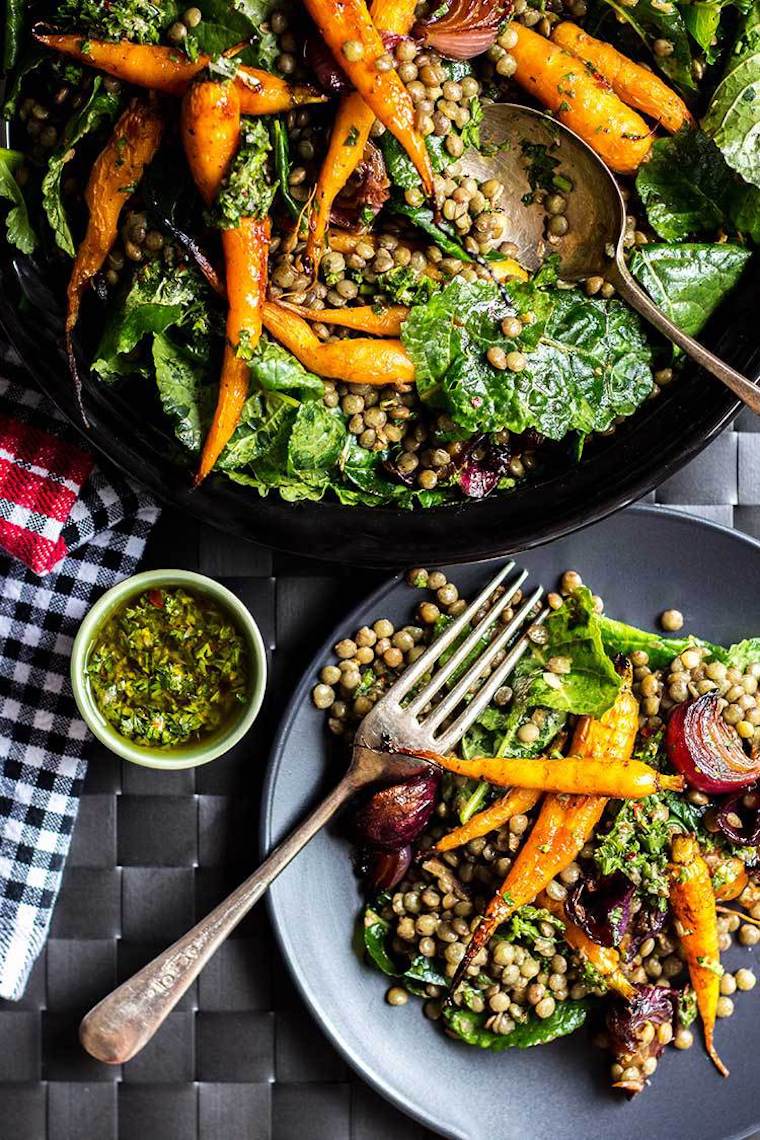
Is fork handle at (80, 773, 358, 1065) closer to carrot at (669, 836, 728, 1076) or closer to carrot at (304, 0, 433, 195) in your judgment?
carrot at (669, 836, 728, 1076)

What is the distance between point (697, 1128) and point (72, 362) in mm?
2078

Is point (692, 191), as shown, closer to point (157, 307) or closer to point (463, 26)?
point (463, 26)

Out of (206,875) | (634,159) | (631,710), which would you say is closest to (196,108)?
(634,159)

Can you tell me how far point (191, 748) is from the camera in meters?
2.46

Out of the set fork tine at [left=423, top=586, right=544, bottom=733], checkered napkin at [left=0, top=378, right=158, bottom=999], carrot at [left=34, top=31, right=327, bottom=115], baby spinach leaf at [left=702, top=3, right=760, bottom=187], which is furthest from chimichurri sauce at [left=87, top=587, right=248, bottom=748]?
baby spinach leaf at [left=702, top=3, right=760, bottom=187]

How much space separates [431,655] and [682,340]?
79 cm

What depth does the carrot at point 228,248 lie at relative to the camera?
5.98 ft

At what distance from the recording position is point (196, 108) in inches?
71.6

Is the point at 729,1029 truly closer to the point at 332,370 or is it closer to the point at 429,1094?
the point at 429,1094

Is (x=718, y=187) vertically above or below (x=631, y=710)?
above

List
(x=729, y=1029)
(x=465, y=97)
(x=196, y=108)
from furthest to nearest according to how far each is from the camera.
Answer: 1. (x=729, y=1029)
2. (x=465, y=97)
3. (x=196, y=108)

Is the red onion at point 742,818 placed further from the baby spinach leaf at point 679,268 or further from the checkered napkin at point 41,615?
the checkered napkin at point 41,615

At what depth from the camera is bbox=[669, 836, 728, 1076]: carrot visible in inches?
94.6

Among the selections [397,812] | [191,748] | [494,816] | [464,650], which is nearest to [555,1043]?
[494,816]
